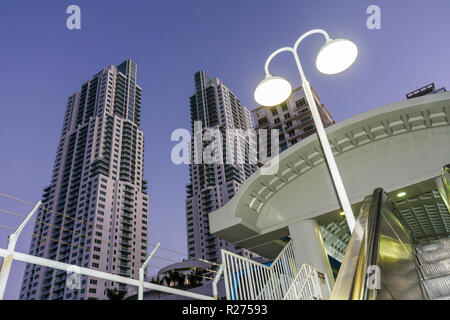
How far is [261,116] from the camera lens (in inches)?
3359

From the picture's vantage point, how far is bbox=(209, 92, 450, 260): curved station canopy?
9.62 metres

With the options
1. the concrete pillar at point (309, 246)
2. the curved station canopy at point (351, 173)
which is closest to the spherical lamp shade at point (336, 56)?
the curved station canopy at point (351, 173)

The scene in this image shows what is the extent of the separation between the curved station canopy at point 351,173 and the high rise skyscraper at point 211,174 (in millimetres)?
84938

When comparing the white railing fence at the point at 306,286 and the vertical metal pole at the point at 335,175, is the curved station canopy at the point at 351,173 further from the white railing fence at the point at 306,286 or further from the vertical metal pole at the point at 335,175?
the vertical metal pole at the point at 335,175

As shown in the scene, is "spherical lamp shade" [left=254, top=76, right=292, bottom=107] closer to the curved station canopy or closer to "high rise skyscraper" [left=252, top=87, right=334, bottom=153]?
the curved station canopy

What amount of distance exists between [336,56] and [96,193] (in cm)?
9903

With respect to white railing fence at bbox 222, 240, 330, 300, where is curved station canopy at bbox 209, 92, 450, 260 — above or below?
above

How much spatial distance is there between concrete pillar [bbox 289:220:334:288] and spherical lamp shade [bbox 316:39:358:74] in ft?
23.9

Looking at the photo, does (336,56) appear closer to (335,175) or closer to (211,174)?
(335,175)

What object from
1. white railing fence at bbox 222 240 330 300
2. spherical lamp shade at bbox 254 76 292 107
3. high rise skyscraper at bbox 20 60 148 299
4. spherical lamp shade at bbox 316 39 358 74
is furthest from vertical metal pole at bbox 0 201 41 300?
high rise skyscraper at bbox 20 60 148 299

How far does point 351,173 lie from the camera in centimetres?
1095

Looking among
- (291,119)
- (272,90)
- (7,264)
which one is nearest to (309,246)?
(272,90)
